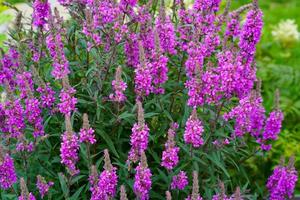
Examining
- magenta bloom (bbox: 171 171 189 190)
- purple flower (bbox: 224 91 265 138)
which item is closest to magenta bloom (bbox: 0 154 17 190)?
magenta bloom (bbox: 171 171 189 190)

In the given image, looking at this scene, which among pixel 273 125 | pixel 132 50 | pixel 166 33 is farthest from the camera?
pixel 273 125

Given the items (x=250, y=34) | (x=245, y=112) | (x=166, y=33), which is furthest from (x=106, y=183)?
(x=250, y=34)

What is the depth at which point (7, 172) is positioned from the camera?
325 centimetres

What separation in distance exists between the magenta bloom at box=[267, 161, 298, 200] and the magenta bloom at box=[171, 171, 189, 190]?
93cm

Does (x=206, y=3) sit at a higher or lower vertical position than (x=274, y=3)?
lower

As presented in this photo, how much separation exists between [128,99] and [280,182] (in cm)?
140

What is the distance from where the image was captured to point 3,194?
353 centimetres

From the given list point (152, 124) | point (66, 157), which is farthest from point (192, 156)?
point (66, 157)

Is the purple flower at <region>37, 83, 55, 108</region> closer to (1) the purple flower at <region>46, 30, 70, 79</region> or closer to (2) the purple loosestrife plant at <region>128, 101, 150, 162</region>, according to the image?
(1) the purple flower at <region>46, 30, 70, 79</region>

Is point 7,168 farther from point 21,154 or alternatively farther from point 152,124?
point 152,124

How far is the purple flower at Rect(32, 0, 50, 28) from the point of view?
368 centimetres

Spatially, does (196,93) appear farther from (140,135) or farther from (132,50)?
(132,50)

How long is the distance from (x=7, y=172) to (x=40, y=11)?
1226 mm

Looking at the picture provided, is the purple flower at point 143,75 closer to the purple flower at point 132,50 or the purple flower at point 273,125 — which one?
the purple flower at point 132,50
